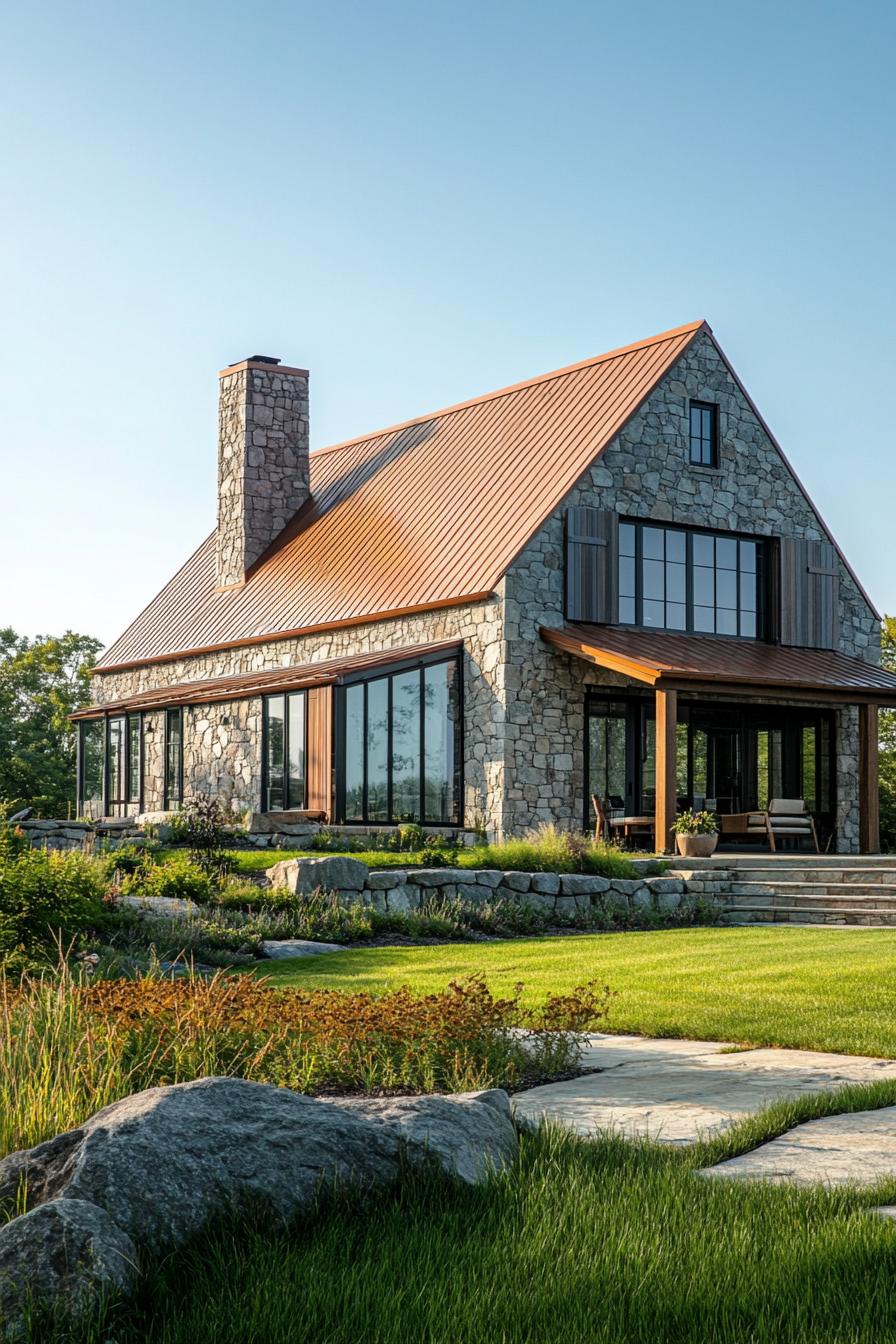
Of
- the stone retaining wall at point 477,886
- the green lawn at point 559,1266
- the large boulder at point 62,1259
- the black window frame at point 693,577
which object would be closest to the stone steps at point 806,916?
the stone retaining wall at point 477,886

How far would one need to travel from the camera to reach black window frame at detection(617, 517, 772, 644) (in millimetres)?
24469

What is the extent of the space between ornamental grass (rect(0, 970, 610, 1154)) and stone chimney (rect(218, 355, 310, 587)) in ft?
80.4

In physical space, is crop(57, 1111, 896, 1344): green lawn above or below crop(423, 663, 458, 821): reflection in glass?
below

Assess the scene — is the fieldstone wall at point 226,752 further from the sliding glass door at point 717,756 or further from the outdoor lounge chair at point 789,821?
the outdoor lounge chair at point 789,821

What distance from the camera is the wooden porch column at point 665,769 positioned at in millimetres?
21141

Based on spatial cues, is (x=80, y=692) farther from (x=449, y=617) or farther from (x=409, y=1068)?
(x=409, y=1068)

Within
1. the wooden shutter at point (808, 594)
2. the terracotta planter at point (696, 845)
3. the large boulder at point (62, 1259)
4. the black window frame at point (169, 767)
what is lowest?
the terracotta planter at point (696, 845)

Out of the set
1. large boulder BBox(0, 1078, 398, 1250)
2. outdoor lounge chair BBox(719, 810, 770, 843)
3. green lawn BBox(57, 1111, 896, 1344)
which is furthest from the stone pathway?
outdoor lounge chair BBox(719, 810, 770, 843)

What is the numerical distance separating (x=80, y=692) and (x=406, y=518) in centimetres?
1716

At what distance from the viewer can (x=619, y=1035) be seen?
27.0ft

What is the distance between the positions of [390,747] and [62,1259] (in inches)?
766

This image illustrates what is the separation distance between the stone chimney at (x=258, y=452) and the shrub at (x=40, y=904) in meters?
19.3

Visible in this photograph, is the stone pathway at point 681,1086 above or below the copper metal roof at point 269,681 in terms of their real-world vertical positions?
below

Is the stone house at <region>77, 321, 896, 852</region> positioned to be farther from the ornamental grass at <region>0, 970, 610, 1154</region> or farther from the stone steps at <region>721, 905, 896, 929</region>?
the ornamental grass at <region>0, 970, 610, 1154</region>
